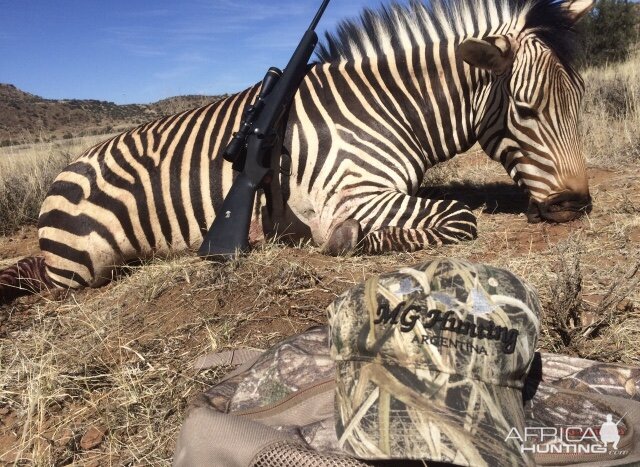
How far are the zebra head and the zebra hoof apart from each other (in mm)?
1382

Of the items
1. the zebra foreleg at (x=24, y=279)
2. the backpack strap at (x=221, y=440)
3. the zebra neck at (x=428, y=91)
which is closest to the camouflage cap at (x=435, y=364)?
the backpack strap at (x=221, y=440)

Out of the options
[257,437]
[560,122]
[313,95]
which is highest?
[313,95]

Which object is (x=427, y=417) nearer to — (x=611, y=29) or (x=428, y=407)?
(x=428, y=407)

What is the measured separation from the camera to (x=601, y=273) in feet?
9.94

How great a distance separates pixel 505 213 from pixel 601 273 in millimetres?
1516

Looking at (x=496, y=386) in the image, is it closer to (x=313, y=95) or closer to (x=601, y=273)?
(x=601, y=273)

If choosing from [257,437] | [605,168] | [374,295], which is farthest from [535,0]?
[257,437]

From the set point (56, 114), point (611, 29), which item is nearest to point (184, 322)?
point (611, 29)

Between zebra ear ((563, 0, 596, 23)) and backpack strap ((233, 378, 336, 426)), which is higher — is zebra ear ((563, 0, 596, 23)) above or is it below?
above

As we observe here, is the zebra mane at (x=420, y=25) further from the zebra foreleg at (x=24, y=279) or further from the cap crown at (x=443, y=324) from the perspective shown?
the cap crown at (x=443, y=324)

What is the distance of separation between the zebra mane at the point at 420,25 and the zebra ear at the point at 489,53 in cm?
40

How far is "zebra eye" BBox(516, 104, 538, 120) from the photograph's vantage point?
12.8ft

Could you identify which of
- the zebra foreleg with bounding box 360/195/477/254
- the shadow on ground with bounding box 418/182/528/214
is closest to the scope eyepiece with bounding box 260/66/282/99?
the zebra foreleg with bounding box 360/195/477/254

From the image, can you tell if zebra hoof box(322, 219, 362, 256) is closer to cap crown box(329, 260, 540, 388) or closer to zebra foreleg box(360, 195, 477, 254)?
zebra foreleg box(360, 195, 477, 254)
